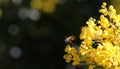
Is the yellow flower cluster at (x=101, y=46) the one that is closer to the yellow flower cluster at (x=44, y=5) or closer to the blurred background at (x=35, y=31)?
the blurred background at (x=35, y=31)

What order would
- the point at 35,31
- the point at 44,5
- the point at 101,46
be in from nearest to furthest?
the point at 101,46
the point at 35,31
the point at 44,5

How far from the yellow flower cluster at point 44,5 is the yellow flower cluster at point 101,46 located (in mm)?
3047

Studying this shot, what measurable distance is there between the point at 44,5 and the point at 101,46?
341cm

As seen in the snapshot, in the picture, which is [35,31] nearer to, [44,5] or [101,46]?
[44,5]

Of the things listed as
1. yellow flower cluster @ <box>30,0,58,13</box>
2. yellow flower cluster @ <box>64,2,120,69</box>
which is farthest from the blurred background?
yellow flower cluster @ <box>64,2,120,69</box>

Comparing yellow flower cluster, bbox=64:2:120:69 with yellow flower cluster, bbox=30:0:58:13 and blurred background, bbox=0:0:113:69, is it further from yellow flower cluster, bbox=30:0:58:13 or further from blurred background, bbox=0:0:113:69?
yellow flower cluster, bbox=30:0:58:13

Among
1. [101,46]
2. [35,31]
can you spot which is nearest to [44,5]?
[35,31]

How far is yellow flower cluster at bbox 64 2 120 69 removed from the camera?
322 centimetres

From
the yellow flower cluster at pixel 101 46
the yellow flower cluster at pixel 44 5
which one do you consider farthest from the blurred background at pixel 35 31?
the yellow flower cluster at pixel 101 46

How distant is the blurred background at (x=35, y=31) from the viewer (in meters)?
6.32

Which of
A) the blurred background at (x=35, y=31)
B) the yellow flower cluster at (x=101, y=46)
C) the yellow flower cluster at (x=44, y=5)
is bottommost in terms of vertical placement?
the yellow flower cluster at (x=101, y=46)

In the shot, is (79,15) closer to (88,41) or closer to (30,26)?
(30,26)

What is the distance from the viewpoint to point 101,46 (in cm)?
324

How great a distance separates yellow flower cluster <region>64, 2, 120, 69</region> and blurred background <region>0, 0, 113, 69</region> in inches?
113
